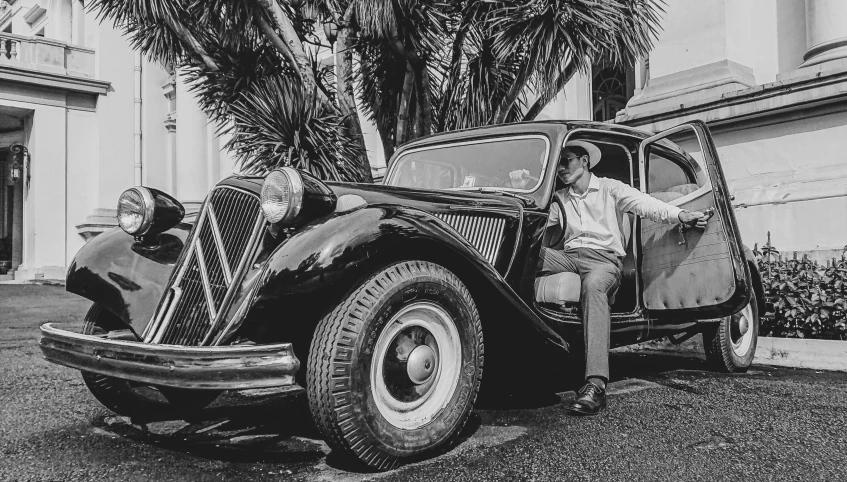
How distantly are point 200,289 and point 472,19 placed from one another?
490 cm

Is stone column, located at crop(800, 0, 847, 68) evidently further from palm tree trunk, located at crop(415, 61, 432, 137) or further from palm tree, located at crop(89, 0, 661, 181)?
palm tree trunk, located at crop(415, 61, 432, 137)

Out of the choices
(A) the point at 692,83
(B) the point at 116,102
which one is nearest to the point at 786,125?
(A) the point at 692,83

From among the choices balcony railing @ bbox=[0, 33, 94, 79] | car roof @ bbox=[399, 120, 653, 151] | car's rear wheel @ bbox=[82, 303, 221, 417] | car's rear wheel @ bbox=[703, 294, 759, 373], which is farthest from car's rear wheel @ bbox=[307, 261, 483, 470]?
balcony railing @ bbox=[0, 33, 94, 79]

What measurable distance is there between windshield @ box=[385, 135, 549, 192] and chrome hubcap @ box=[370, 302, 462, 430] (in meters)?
1.25

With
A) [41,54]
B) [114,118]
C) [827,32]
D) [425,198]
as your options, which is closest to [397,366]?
[425,198]

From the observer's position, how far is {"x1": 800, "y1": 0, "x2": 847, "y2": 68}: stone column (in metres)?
7.32

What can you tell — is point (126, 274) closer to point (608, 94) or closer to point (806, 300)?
point (806, 300)

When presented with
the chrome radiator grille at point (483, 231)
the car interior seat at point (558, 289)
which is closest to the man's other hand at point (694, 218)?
the car interior seat at point (558, 289)

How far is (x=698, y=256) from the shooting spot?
383 cm

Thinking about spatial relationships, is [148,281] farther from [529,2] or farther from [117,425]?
[529,2]

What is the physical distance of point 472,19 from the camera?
22.7 ft

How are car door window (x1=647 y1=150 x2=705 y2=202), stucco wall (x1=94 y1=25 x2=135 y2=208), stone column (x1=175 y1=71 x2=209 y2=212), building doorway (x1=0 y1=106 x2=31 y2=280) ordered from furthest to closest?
stucco wall (x1=94 y1=25 x2=135 y2=208) < building doorway (x1=0 y1=106 x2=31 y2=280) < stone column (x1=175 y1=71 x2=209 y2=212) < car door window (x1=647 y1=150 x2=705 y2=202)

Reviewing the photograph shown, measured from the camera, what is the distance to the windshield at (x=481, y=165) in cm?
381

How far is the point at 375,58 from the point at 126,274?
197 inches
